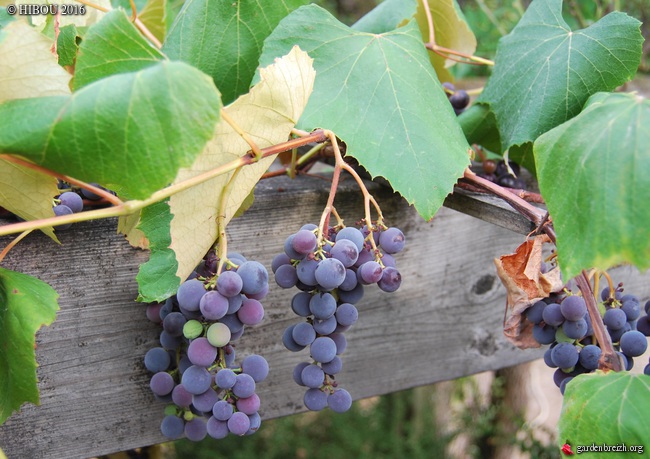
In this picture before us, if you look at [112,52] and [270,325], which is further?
[270,325]

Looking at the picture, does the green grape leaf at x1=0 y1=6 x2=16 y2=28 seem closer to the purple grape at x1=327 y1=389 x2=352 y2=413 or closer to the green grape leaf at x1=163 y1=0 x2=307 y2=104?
the green grape leaf at x1=163 y1=0 x2=307 y2=104

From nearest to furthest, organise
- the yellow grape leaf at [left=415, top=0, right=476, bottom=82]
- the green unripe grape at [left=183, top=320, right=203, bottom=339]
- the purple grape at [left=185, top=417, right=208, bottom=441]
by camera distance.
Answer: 1. the green unripe grape at [left=183, top=320, right=203, bottom=339]
2. the purple grape at [left=185, top=417, right=208, bottom=441]
3. the yellow grape leaf at [left=415, top=0, right=476, bottom=82]

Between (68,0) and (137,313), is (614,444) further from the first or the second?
(68,0)

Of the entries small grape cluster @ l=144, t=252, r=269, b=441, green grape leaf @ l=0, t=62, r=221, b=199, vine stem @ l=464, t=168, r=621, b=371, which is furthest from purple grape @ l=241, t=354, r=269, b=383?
vine stem @ l=464, t=168, r=621, b=371

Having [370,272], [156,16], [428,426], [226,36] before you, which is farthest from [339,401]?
[428,426]

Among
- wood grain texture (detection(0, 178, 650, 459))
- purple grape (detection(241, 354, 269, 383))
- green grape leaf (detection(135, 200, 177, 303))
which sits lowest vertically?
wood grain texture (detection(0, 178, 650, 459))

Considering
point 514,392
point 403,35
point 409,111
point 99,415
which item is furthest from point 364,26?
point 514,392

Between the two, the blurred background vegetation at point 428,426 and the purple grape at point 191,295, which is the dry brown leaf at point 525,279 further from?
the blurred background vegetation at point 428,426

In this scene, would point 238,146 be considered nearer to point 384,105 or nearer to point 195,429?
point 384,105
